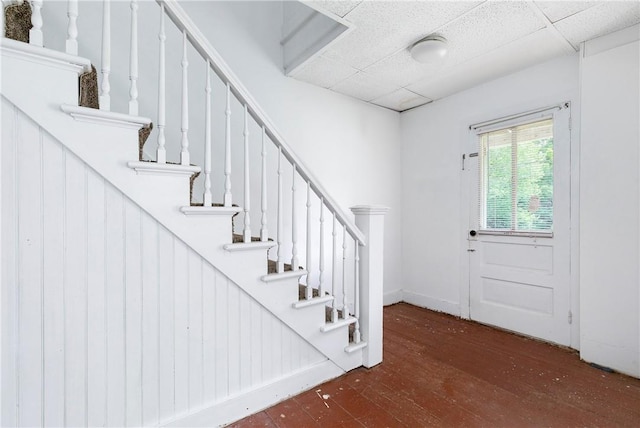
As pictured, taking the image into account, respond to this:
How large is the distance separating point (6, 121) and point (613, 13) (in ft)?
11.4

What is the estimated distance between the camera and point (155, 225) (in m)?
1.44

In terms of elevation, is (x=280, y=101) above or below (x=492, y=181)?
above

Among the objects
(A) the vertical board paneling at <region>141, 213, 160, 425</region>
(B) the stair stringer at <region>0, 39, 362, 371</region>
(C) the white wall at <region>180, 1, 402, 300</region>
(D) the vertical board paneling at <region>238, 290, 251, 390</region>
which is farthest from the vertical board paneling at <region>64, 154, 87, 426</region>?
(C) the white wall at <region>180, 1, 402, 300</region>

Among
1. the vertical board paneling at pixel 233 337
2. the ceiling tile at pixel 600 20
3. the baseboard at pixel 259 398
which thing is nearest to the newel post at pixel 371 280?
the baseboard at pixel 259 398

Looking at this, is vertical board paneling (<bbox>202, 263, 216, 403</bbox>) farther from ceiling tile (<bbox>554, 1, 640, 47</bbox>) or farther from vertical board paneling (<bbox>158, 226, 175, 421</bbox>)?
ceiling tile (<bbox>554, 1, 640, 47</bbox>)

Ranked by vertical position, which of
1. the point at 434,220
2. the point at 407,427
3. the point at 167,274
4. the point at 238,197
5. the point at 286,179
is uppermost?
the point at 286,179

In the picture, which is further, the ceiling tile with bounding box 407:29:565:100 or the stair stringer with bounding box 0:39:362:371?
the ceiling tile with bounding box 407:29:565:100

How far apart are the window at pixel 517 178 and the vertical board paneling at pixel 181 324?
291 cm

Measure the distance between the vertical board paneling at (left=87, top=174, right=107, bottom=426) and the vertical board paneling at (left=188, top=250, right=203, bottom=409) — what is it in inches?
14.5

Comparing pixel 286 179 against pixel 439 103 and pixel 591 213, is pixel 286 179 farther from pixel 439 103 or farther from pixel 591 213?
pixel 591 213

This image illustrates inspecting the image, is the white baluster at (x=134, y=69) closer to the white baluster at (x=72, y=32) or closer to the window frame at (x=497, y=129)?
the white baluster at (x=72, y=32)

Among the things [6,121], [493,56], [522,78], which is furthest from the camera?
[522,78]

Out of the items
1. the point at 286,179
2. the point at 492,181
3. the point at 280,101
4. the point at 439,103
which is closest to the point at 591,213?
the point at 492,181

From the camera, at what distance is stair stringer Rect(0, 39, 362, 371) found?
45.9 inches
